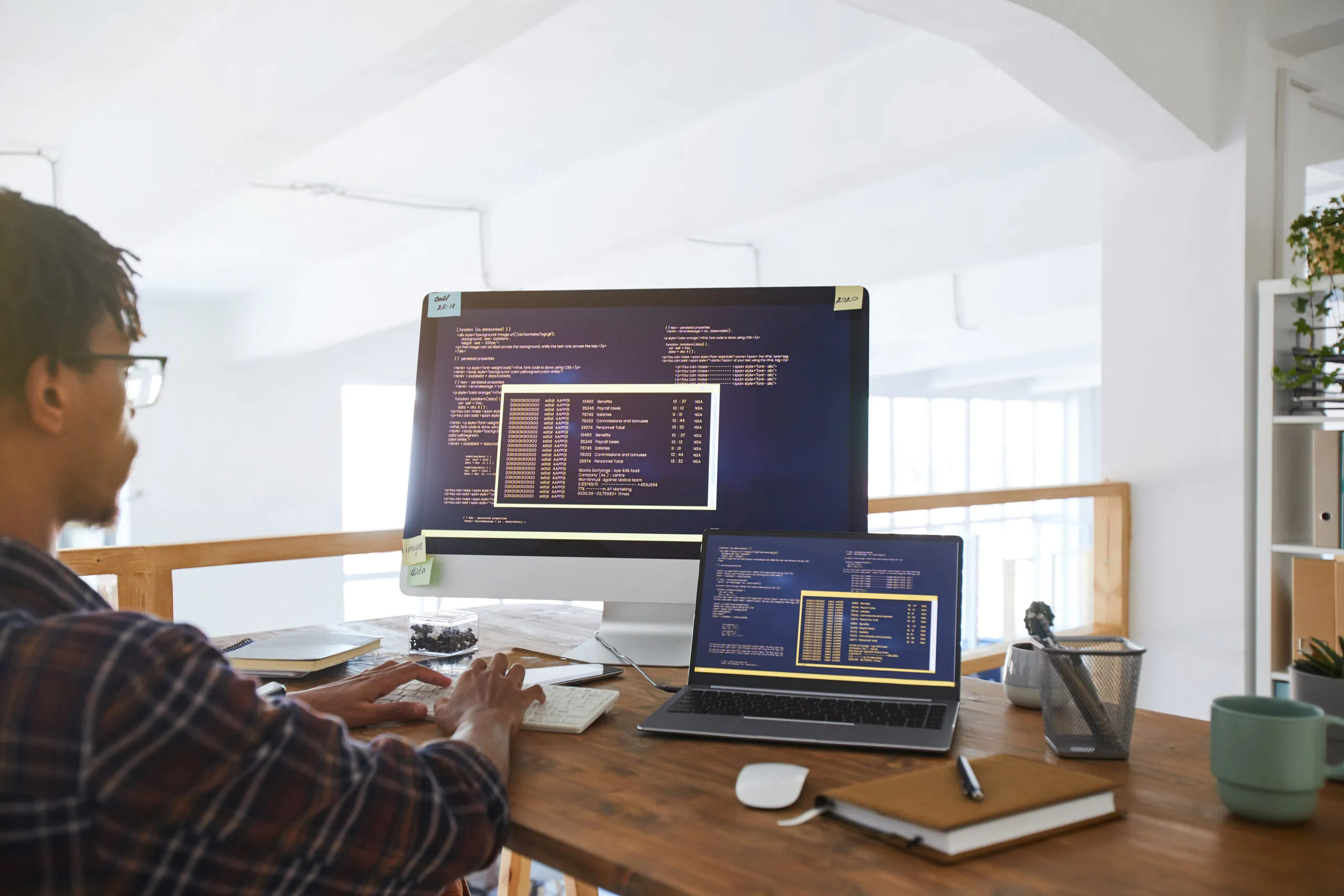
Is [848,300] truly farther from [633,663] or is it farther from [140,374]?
[140,374]

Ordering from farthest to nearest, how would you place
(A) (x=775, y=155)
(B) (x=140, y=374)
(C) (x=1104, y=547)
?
(A) (x=775, y=155) → (C) (x=1104, y=547) → (B) (x=140, y=374)

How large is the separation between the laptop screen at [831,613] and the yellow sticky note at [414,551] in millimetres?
415

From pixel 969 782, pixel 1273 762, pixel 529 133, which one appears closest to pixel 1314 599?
pixel 1273 762

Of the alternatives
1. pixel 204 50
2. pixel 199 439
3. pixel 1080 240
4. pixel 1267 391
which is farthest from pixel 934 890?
pixel 199 439

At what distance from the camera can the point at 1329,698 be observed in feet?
2.96

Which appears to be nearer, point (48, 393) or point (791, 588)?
point (48, 393)

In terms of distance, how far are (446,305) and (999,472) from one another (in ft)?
38.0

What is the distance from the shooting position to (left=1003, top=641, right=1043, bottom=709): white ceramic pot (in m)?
1.12

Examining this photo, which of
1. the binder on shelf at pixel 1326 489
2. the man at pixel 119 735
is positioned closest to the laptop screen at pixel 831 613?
the man at pixel 119 735

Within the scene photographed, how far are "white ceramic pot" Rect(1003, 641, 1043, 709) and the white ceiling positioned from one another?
6.59 feet

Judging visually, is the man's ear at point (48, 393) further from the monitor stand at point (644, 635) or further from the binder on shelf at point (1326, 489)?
the binder on shelf at point (1326, 489)

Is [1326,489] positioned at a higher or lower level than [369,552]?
higher

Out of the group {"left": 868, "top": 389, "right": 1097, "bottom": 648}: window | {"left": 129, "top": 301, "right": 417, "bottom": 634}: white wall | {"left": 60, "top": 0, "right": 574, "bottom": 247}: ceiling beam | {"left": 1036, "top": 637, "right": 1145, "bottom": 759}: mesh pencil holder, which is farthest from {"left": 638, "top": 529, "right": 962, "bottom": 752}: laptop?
{"left": 868, "top": 389, "right": 1097, "bottom": 648}: window

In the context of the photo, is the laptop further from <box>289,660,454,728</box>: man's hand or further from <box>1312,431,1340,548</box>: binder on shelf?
<box>1312,431,1340,548</box>: binder on shelf
